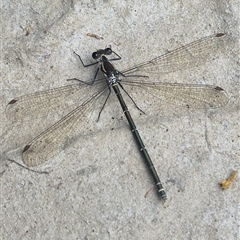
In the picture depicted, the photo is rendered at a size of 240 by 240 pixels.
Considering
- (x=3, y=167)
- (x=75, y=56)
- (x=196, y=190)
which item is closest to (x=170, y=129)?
(x=196, y=190)

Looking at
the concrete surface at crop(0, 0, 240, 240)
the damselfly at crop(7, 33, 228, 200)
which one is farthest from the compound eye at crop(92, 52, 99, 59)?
the concrete surface at crop(0, 0, 240, 240)

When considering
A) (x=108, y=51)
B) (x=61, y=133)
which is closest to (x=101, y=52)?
(x=108, y=51)

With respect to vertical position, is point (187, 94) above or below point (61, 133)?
below

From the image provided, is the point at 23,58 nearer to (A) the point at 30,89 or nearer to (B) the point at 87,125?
(A) the point at 30,89

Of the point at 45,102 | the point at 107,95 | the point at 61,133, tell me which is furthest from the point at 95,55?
the point at 61,133

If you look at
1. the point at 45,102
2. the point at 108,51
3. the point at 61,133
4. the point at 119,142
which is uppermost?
the point at 108,51

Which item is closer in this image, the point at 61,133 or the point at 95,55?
the point at 61,133

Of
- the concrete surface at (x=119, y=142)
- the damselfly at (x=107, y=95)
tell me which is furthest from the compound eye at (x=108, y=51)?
the concrete surface at (x=119, y=142)

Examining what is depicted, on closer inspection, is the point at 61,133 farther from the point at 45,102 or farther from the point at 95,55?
the point at 95,55
